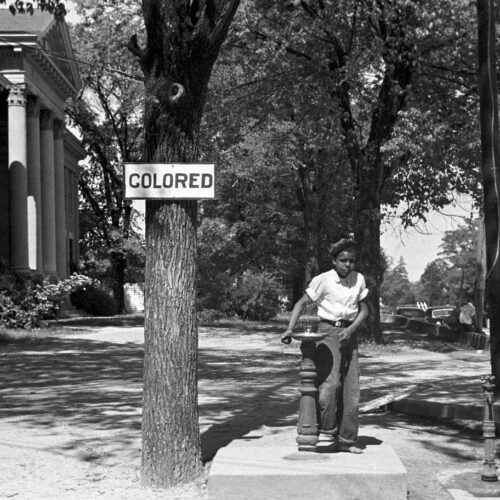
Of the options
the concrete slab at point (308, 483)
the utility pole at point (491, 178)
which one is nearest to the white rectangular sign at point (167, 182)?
the concrete slab at point (308, 483)

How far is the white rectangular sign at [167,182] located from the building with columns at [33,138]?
1020 inches

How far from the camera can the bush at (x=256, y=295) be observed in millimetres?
43375

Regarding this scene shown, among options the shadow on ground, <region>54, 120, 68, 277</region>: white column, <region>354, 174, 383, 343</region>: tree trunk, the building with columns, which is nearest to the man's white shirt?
the shadow on ground

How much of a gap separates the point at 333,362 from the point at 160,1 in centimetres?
319

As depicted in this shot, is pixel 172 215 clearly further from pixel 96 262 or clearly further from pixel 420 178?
pixel 96 262

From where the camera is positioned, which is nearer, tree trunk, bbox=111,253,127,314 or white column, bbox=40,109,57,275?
white column, bbox=40,109,57,275

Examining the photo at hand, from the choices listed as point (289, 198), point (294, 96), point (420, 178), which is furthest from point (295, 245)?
point (294, 96)

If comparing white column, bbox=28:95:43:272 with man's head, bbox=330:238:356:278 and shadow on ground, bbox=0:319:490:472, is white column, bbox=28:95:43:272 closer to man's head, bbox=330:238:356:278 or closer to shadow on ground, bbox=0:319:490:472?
shadow on ground, bbox=0:319:490:472

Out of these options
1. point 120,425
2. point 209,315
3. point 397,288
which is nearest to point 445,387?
point 120,425

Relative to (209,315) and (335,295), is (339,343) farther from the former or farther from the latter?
(209,315)

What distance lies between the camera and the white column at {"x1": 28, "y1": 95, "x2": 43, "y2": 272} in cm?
3769

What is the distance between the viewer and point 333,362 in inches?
299

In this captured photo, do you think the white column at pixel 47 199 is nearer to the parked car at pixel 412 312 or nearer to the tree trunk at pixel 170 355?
the parked car at pixel 412 312

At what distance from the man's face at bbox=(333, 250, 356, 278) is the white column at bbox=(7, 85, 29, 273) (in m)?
29.8
